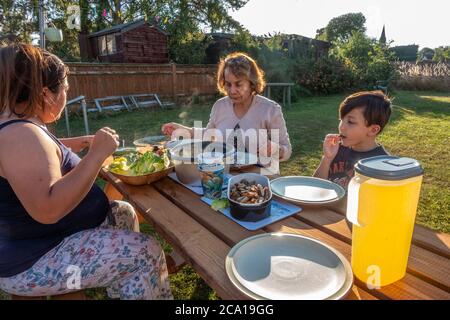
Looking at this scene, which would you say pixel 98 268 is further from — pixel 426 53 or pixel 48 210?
pixel 426 53

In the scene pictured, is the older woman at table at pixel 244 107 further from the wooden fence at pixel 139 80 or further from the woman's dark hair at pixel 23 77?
the wooden fence at pixel 139 80

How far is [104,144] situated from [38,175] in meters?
0.28

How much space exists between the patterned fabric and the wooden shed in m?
15.2

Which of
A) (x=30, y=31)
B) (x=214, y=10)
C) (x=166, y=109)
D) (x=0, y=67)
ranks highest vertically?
(x=214, y=10)

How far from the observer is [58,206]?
1.04 m

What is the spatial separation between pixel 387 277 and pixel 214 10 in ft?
77.9

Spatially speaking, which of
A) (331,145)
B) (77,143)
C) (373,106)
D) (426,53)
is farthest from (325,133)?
(426,53)

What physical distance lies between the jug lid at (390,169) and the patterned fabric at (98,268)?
987 millimetres

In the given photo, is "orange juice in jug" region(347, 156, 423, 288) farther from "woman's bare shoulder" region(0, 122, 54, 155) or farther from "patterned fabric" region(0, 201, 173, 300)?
"woman's bare shoulder" region(0, 122, 54, 155)

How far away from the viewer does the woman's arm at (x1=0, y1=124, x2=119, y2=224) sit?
1009 mm

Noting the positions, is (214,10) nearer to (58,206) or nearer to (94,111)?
(94,111)

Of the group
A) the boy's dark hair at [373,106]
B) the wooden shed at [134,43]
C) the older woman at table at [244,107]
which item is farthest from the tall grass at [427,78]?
the boy's dark hair at [373,106]

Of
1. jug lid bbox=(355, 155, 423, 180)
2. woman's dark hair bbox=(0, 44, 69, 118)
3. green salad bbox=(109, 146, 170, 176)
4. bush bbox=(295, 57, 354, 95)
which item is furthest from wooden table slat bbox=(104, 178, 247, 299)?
bush bbox=(295, 57, 354, 95)
